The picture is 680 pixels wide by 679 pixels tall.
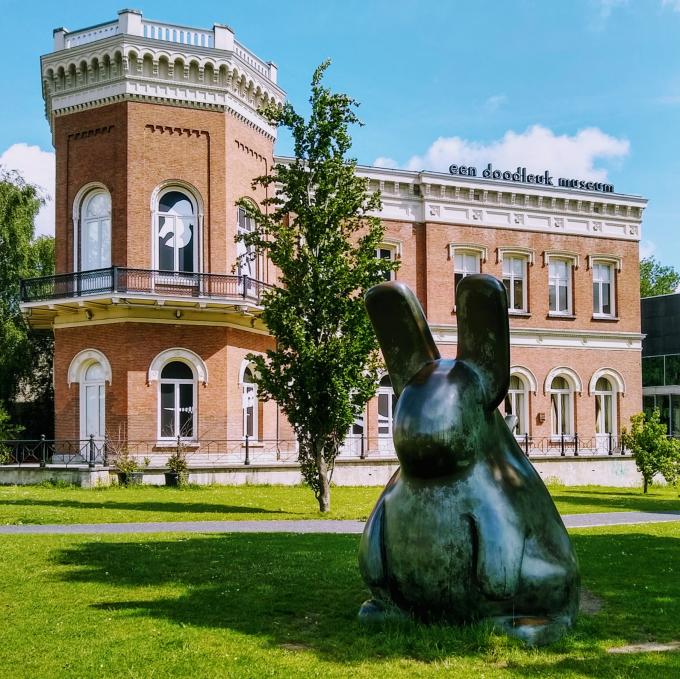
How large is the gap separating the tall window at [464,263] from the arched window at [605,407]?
707cm

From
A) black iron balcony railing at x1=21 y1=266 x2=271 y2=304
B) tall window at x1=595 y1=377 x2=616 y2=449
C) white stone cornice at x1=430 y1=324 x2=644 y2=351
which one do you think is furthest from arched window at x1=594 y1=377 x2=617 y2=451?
black iron balcony railing at x1=21 y1=266 x2=271 y2=304

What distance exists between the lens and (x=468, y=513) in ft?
19.2

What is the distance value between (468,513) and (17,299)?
31.1 meters

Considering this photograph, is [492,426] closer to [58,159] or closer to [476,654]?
[476,654]

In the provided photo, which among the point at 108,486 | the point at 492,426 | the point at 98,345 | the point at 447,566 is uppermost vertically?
the point at 98,345

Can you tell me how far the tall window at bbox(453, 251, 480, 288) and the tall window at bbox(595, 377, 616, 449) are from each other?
23.4 feet

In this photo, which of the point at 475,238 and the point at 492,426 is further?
the point at 475,238

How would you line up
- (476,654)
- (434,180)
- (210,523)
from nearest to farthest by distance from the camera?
(476,654), (210,523), (434,180)

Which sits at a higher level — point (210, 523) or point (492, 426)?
point (492, 426)

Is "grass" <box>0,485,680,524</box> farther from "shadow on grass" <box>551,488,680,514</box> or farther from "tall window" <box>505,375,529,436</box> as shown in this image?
"tall window" <box>505,375,529,436</box>

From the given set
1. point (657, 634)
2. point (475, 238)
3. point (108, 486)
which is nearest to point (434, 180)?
point (475, 238)

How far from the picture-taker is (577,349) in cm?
3428

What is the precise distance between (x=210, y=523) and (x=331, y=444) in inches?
135

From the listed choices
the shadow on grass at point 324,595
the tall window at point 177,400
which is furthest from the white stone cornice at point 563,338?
the shadow on grass at point 324,595
